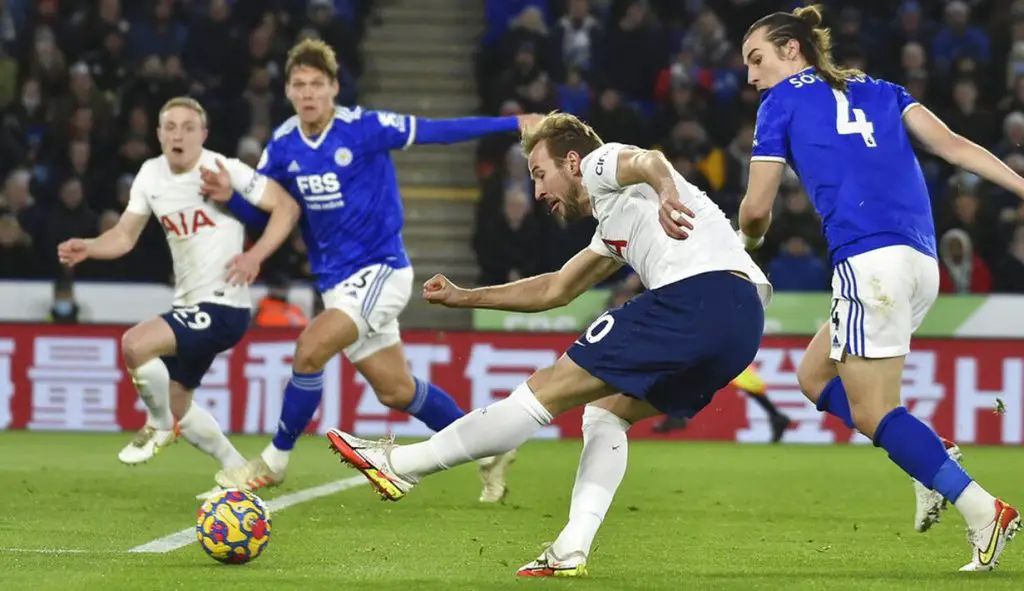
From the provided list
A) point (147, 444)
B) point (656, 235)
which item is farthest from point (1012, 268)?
point (656, 235)

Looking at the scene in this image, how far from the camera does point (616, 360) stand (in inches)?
232

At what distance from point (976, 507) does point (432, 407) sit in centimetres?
397

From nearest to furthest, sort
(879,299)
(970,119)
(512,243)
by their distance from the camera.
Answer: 1. (879,299)
2. (512,243)
3. (970,119)

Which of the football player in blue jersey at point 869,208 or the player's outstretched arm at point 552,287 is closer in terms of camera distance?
the football player in blue jersey at point 869,208

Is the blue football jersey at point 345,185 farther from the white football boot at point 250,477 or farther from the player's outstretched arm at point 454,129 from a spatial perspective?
the white football boot at point 250,477

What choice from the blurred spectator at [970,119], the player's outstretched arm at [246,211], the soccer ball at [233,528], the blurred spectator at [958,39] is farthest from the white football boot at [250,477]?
the blurred spectator at [958,39]

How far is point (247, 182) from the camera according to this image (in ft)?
31.8

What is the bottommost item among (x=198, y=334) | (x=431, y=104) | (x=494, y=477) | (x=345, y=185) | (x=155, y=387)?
(x=494, y=477)

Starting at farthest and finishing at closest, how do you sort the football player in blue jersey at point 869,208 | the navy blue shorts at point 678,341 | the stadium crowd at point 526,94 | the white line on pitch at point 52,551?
the stadium crowd at point 526,94, the white line on pitch at point 52,551, the football player in blue jersey at point 869,208, the navy blue shorts at point 678,341

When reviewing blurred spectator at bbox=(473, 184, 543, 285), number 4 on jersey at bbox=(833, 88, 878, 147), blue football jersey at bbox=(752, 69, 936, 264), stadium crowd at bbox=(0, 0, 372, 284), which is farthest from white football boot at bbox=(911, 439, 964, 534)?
stadium crowd at bbox=(0, 0, 372, 284)

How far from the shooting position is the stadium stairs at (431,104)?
57.9ft

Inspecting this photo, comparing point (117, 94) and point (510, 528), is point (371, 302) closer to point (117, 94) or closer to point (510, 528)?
point (510, 528)

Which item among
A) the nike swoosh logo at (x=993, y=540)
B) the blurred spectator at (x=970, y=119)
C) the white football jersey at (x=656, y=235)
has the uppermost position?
the white football jersey at (x=656, y=235)

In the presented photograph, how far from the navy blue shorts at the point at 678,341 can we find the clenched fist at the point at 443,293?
1.62ft
